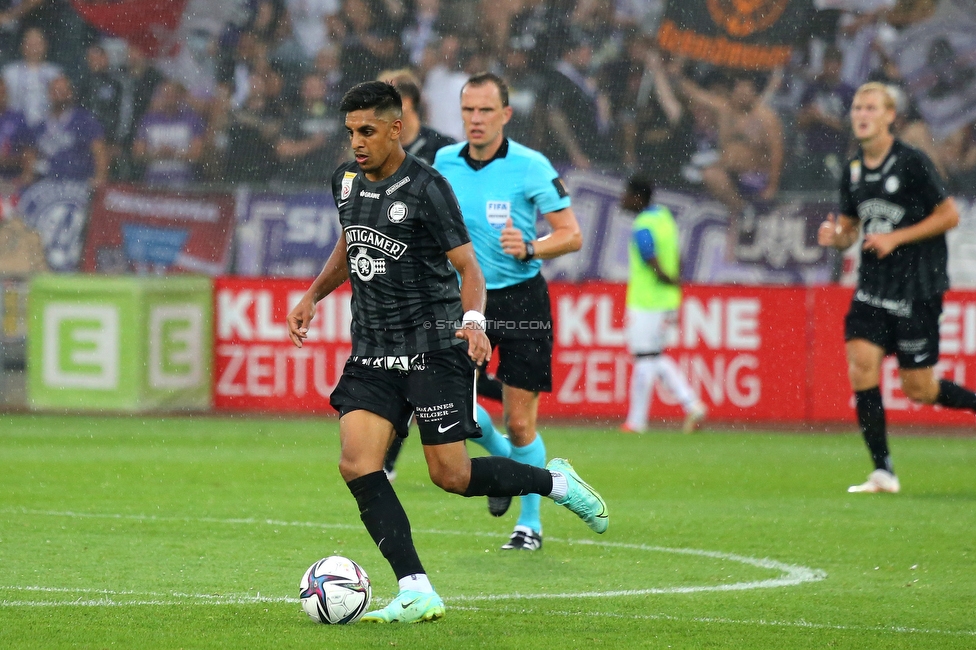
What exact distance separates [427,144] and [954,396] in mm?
3739

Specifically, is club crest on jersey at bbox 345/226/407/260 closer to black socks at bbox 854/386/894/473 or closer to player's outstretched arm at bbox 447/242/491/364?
player's outstretched arm at bbox 447/242/491/364

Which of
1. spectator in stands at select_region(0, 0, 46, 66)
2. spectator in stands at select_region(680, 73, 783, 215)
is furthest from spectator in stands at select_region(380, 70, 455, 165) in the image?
spectator in stands at select_region(0, 0, 46, 66)

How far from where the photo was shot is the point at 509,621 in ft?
17.4

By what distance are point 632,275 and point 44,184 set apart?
724 centimetres

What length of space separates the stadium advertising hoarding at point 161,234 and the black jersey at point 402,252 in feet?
35.9

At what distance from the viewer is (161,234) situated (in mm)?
16375

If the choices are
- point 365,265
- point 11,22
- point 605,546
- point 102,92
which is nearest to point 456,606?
point 365,265

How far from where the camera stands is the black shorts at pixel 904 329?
9.12 metres

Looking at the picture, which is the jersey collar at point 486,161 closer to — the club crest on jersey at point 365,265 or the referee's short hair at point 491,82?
the referee's short hair at point 491,82

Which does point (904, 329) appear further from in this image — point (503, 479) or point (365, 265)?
point (365, 265)

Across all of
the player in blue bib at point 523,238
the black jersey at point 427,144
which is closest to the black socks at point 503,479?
the player in blue bib at point 523,238

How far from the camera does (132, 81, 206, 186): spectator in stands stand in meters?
16.9

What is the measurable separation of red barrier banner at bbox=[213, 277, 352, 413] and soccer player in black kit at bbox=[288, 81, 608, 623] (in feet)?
28.1

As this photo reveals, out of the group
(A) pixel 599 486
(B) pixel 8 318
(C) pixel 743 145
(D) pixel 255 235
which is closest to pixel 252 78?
(D) pixel 255 235
